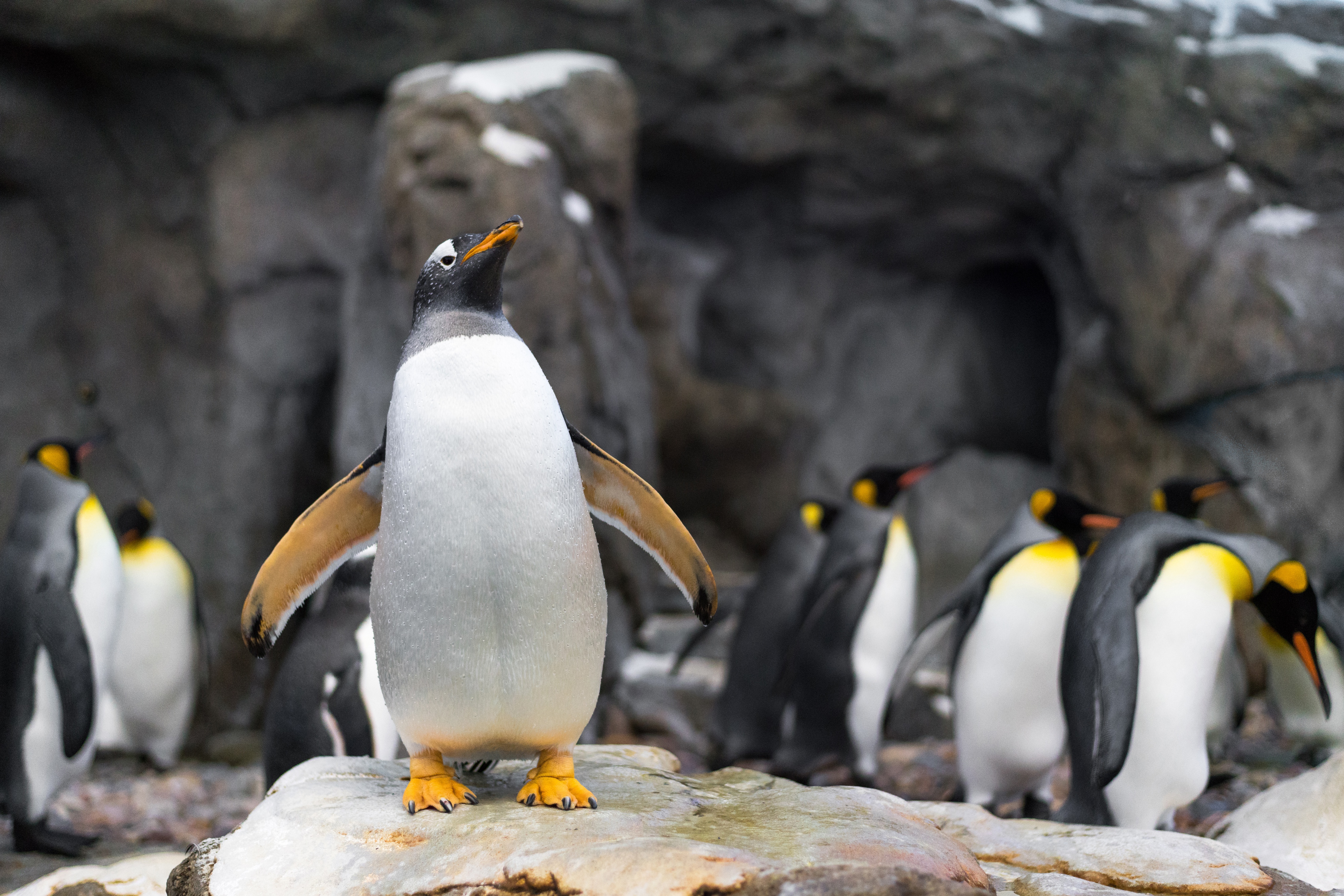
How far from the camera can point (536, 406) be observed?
2037 mm

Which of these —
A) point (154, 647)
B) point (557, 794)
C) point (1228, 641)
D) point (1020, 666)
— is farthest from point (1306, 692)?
point (154, 647)

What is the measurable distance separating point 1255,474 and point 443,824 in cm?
565

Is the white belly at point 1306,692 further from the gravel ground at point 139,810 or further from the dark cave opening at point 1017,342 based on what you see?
the dark cave opening at point 1017,342

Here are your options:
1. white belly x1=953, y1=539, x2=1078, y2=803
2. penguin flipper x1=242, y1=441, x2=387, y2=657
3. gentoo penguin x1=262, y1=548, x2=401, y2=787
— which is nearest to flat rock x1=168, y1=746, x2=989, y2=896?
penguin flipper x1=242, y1=441, x2=387, y2=657

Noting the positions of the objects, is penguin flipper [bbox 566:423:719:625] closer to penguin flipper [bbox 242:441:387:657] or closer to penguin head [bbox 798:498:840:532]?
penguin flipper [bbox 242:441:387:657]

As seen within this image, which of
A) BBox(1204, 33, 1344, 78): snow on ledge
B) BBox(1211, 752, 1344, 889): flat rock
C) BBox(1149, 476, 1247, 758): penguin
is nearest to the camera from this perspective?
BBox(1211, 752, 1344, 889): flat rock

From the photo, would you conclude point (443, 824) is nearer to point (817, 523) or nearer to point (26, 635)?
point (26, 635)

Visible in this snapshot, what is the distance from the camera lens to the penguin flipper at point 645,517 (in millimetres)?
2256

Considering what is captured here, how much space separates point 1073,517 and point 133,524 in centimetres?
400

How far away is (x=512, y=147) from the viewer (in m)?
5.49

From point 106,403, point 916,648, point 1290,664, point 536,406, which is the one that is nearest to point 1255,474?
point 1290,664

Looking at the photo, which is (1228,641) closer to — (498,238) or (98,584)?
(498,238)

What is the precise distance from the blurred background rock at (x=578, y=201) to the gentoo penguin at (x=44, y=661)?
1953 mm

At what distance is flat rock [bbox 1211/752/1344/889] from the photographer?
2.56 metres
